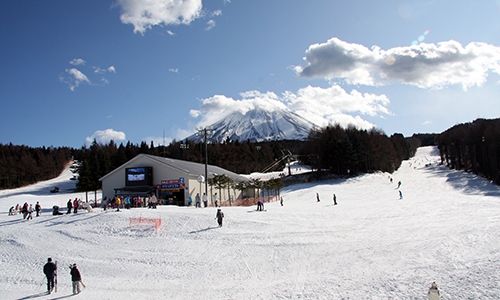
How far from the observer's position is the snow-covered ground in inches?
441

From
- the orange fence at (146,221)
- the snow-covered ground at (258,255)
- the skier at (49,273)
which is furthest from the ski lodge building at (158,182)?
the skier at (49,273)

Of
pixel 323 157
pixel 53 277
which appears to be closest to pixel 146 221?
pixel 53 277

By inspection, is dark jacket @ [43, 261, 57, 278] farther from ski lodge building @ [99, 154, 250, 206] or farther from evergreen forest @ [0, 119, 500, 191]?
evergreen forest @ [0, 119, 500, 191]

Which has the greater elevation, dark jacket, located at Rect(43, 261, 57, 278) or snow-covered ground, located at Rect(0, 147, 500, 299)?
dark jacket, located at Rect(43, 261, 57, 278)

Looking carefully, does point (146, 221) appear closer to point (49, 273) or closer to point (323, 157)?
point (49, 273)

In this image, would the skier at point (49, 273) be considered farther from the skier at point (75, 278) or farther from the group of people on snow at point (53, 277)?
the skier at point (75, 278)

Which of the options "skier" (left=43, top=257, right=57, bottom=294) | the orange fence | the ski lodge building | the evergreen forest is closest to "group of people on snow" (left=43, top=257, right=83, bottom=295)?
"skier" (left=43, top=257, right=57, bottom=294)

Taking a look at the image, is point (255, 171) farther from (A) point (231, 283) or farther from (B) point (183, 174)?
(A) point (231, 283)

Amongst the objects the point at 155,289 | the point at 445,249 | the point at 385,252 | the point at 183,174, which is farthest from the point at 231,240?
the point at 183,174

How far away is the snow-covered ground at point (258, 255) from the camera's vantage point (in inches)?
441

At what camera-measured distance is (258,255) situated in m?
15.3

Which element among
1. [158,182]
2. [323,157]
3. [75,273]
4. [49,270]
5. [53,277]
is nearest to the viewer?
[75,273]

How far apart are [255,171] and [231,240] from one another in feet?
246

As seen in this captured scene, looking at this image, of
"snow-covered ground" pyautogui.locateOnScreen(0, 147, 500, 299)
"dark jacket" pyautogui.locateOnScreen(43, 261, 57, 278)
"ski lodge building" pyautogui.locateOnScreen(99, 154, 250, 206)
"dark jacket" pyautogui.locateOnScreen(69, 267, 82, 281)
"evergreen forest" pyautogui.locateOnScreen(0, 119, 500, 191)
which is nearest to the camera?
"snow-covered ground" pyautogui.locateOnScreen(0, 147, 500, 299)
